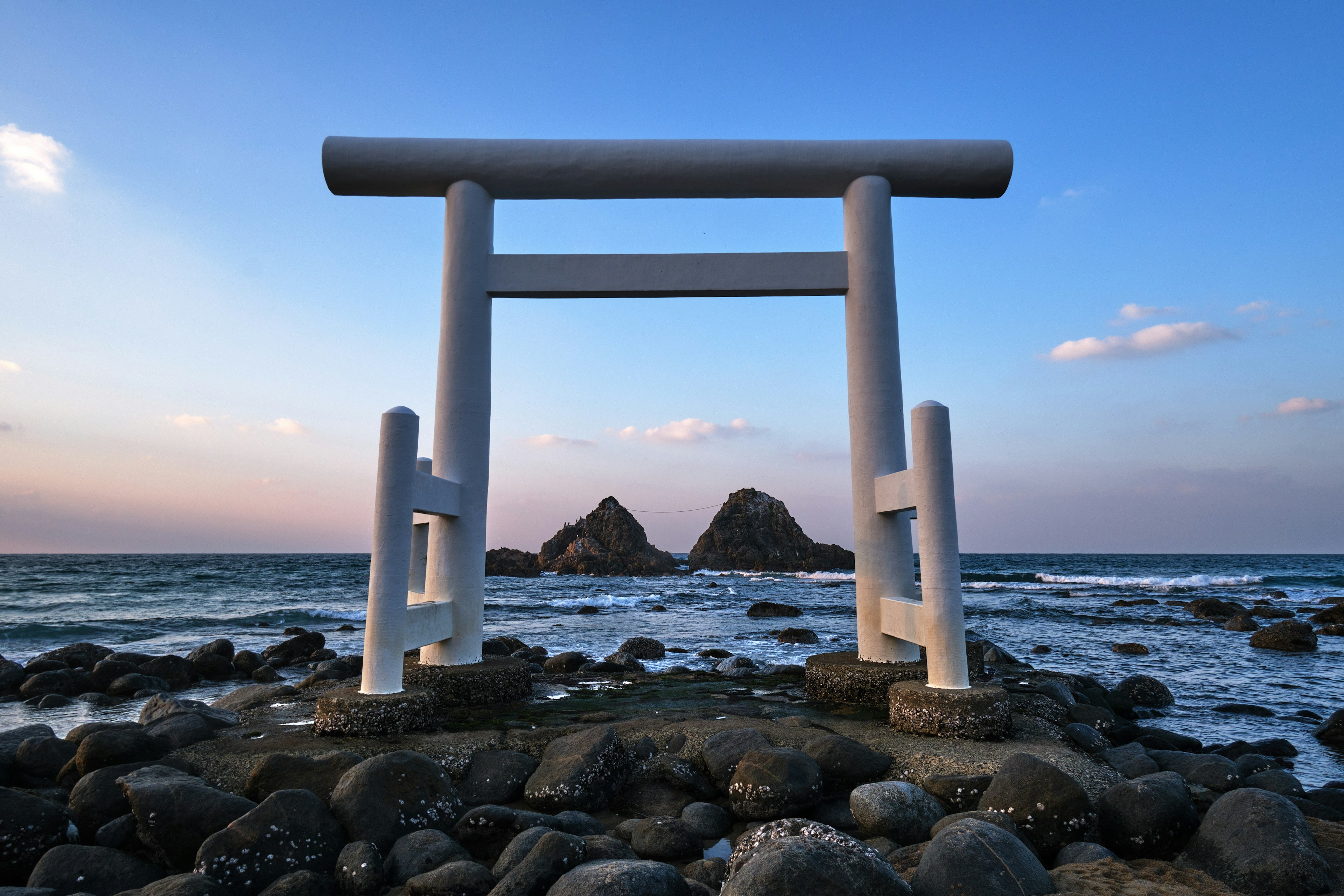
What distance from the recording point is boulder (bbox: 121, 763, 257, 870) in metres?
4.57

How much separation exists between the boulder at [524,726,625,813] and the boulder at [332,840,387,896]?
1.23m

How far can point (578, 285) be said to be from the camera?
7953 mm

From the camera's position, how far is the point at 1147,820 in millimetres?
4684

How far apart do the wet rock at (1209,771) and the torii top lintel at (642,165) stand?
19.6 feet

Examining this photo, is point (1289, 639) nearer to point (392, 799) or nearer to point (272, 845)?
point (392, 799)

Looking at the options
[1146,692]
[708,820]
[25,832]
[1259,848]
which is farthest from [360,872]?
[1146,692]

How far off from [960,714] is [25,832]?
649 cm

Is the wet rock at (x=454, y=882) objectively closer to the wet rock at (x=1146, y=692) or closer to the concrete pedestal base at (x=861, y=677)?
the concrete pedestal base at (x=861, y=677)

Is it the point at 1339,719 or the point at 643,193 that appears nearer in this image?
the point at 643,193

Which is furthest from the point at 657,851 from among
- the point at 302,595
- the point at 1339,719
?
the point at 302,595

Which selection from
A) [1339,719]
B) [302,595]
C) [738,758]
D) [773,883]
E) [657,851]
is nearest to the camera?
[773,883]

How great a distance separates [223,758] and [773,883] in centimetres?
464

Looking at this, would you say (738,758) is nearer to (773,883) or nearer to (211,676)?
(773,883)

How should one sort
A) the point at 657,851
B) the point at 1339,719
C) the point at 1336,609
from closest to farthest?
the point at 657,851 → the point at 1339,719 → the point at 1336,609
